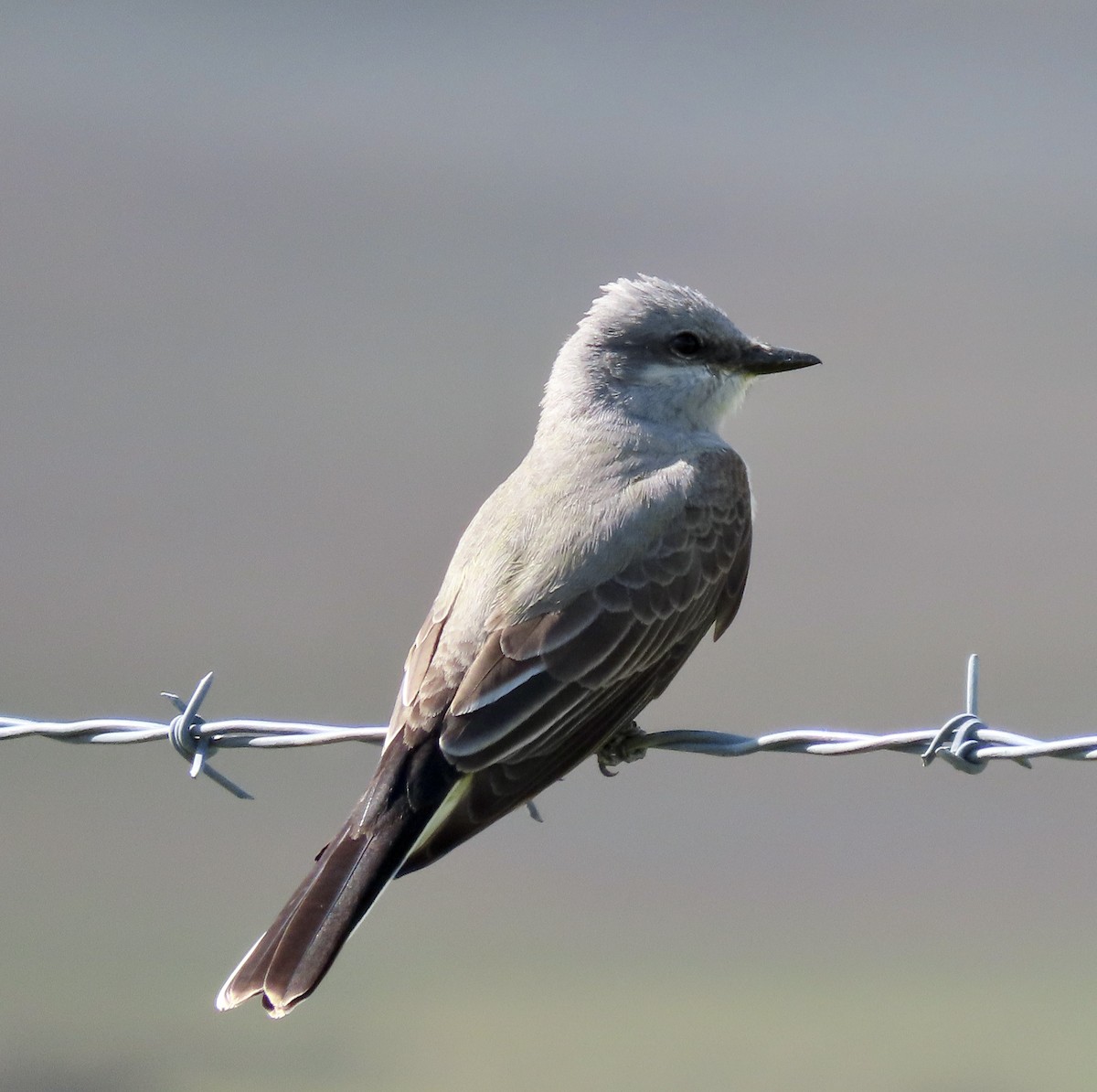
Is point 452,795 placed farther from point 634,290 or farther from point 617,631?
point 634,290

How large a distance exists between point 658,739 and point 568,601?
50cm

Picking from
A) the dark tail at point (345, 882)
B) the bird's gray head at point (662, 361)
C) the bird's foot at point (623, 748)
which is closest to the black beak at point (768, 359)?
the bird's gray head at point (662, 361)

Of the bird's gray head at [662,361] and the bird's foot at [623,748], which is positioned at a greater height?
the bird's gray head at [662,361]

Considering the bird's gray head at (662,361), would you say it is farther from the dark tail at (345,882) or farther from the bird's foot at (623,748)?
the dark tail at (345,882)

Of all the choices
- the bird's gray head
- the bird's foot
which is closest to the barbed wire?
the bird's foot

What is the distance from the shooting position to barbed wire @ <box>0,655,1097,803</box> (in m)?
3.12

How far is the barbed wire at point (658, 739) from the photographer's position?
3.12 meters

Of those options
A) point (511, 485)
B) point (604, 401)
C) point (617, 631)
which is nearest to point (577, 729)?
point (617, 631)

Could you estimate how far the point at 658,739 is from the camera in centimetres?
382

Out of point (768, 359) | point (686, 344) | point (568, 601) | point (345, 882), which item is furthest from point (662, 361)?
point (345, 882)

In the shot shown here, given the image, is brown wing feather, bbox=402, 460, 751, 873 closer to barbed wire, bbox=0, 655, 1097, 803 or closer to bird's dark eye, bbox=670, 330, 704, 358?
barbed wire, bbox=0, 655, 1097, 803

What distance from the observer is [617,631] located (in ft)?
13.6

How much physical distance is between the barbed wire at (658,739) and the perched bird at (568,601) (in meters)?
0.18

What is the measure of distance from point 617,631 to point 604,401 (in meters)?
1.21
